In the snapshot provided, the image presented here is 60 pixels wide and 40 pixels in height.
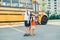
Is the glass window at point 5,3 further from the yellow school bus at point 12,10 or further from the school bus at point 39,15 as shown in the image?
the school bus at point 39,15

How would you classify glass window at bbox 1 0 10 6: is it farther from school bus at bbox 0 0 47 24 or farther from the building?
the building

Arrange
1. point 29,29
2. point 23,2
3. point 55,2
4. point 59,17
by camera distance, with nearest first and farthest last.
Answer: point 29,29, point 23,2, point 59,17, point 55,2

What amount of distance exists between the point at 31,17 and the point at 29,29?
19.1 inches

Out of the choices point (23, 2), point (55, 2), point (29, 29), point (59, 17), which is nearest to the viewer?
point (29, 29)

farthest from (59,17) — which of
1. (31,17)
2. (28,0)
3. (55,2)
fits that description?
(31,17)

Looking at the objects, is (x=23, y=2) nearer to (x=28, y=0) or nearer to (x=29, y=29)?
(x=28, y=0)

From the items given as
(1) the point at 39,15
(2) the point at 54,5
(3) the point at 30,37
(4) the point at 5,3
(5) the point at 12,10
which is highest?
(4) the point at 5,3

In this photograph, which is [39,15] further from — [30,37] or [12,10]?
[30,37]

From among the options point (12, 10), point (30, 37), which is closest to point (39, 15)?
point (12, 10)

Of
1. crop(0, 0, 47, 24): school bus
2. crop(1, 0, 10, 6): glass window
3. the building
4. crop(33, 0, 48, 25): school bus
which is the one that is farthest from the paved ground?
the building

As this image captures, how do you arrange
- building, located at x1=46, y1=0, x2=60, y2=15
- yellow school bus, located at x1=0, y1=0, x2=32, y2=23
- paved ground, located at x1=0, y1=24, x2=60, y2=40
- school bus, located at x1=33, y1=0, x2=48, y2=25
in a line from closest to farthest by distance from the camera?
paved ground, located at x1=0, y1=24, x2=60, y2=40, yellow school bus, located at x1=0, y1=0, x2=32, y2=23, school bus, located at x1=33, y1=0, x2=48, y2=25, building, located at x1=46, y1=0, x2=60, y2=15

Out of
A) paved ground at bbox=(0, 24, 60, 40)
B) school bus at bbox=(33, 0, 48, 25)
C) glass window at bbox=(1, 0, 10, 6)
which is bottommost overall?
paved ground at bbox=(0, 24, 60, 40)

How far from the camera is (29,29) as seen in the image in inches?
350

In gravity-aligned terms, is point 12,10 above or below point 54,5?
above
